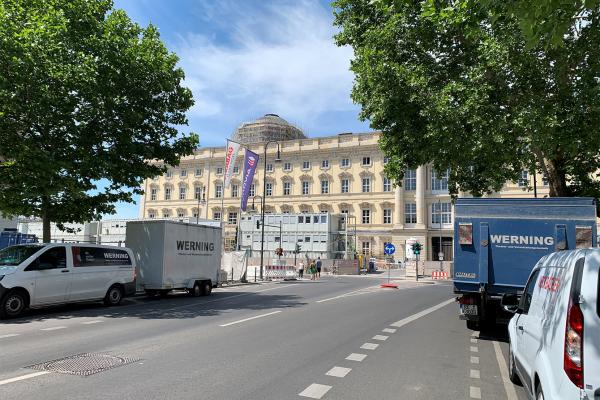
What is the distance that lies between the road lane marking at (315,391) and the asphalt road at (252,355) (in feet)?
0.04

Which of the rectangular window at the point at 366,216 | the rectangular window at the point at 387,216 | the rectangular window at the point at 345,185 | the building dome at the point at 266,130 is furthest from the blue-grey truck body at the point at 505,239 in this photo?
the building dome at the point at 266,130

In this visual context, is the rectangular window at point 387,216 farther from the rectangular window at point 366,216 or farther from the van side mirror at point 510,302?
the van side mirror at point 510,302

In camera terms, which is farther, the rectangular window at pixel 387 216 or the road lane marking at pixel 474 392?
the rectangular window at pixel 387 216

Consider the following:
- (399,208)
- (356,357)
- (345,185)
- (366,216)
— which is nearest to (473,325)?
(356,357)

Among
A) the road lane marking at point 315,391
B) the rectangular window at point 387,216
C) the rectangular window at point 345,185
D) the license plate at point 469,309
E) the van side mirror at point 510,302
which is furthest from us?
the rectangular window at point 345,185

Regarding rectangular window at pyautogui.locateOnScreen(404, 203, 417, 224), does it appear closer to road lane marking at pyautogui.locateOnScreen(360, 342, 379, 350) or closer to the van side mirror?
road lane marking at pyautogui.locateOnScreen(360, 342, 379, 350)

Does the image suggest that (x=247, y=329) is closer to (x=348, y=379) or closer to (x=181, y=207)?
(x=348, y=379)

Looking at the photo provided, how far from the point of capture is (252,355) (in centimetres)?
802

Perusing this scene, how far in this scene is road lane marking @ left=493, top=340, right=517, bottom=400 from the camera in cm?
615

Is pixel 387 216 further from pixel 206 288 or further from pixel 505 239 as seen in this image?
pixel 505 239

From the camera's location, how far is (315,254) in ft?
205

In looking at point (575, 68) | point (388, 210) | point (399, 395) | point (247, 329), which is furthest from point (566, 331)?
point (388, 210)

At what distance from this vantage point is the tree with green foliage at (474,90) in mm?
13367

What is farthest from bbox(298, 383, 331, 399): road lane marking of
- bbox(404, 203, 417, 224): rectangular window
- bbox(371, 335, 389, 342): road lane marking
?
bbox(404, 203, 417, 224): rectangular window
